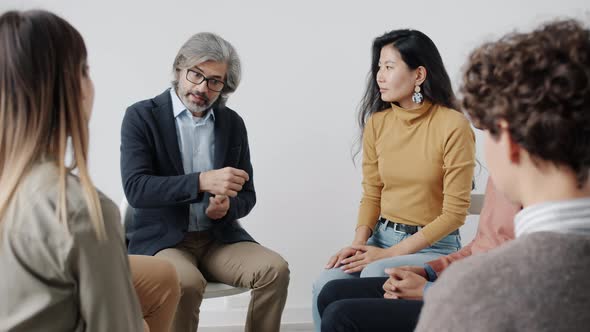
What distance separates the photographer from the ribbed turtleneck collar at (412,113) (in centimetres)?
245

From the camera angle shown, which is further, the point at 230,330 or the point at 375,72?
the point at 230,330

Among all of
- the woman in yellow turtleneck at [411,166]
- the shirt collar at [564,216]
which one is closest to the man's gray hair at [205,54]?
the woman in yellow turtleneck at [411,166]

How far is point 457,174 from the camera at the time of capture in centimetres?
233

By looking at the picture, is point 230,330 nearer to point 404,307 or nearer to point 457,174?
point 457,174

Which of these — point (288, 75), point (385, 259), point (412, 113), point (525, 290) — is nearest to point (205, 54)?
point (412, 113)

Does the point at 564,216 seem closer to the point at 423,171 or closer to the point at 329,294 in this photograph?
the point at 329,294

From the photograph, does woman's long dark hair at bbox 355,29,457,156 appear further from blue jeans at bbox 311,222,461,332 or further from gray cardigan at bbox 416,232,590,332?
gray cardigan at bbox 416,232,590,332

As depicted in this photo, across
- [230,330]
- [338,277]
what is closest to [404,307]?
[338,277]

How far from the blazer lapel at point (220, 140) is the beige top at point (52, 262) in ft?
4.30

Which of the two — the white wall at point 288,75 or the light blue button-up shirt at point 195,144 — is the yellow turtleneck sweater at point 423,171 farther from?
the white wall at point 288,75

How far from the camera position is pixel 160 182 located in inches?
93.1

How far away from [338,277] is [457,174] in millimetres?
558

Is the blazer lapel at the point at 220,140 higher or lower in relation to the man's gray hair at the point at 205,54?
lower

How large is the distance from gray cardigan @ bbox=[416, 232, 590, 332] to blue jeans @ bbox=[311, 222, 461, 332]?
1294mm
